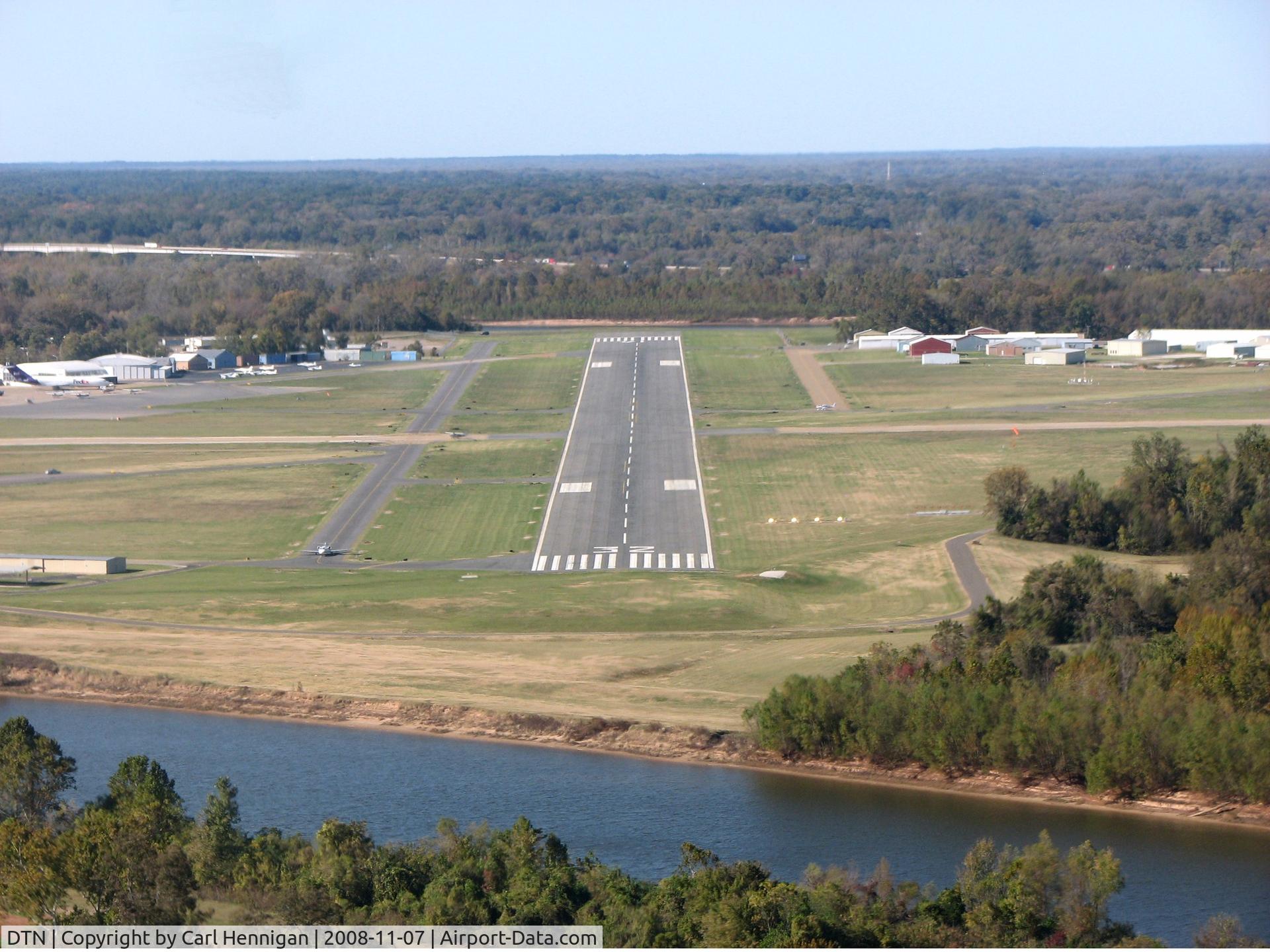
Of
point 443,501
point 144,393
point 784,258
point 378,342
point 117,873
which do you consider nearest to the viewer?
point 117,873

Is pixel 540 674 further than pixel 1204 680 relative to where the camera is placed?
Yes

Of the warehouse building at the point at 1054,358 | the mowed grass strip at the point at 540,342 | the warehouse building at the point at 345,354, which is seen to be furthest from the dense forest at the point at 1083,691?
the warehouse building at the point at 345,354

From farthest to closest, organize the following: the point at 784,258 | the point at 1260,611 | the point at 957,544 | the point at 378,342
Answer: the point at 784,258, the point at 378,342, the point at 957,544, the point at 1260,611

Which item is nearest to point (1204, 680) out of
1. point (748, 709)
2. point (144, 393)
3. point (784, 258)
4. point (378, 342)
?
point (748, 709)

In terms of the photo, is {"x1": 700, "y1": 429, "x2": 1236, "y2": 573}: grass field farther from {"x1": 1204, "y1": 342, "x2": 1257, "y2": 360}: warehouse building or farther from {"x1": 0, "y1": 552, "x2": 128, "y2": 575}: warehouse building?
{"x1": 1204, "y1": 342, "x2": 1257, "y2": 360}: warehouse building

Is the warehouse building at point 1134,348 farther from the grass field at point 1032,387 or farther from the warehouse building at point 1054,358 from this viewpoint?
the warehouse building at point 1054,358

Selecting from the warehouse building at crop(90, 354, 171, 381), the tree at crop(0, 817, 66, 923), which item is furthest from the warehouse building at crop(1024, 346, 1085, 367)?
the tree at crop(0, 817, 66, 923)

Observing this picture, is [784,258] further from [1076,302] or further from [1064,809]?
[1064,809]
